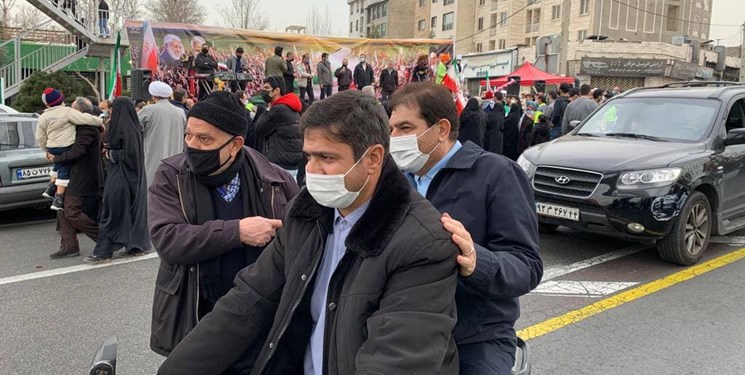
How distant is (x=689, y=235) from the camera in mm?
6035

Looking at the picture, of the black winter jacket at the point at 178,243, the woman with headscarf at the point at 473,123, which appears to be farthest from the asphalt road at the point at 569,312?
the woman with headscarf at the point at 473,123

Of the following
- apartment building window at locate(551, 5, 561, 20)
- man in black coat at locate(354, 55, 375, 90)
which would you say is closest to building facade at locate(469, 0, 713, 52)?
apartment building window at locate(551, 5, 561, 20)

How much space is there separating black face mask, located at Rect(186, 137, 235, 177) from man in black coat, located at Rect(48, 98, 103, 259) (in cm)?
467

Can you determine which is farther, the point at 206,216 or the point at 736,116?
the point at 736,116

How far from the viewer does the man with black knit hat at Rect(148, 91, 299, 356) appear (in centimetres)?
252

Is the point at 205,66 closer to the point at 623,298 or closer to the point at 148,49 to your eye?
the point at 148,49

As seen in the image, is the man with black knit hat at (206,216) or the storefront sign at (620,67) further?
the storefront sign at (620,67)

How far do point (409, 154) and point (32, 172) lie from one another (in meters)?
7.35

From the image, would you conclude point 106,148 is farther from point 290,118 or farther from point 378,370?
point 378,370

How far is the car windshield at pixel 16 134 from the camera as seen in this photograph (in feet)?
27.3

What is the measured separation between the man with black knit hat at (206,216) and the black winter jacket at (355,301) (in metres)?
0.43

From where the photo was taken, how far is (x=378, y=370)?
1.56 metres

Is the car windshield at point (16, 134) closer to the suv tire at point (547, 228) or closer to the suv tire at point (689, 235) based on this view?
the suv tire at point (547, 228)

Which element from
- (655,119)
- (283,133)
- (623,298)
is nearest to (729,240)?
(655,119)
